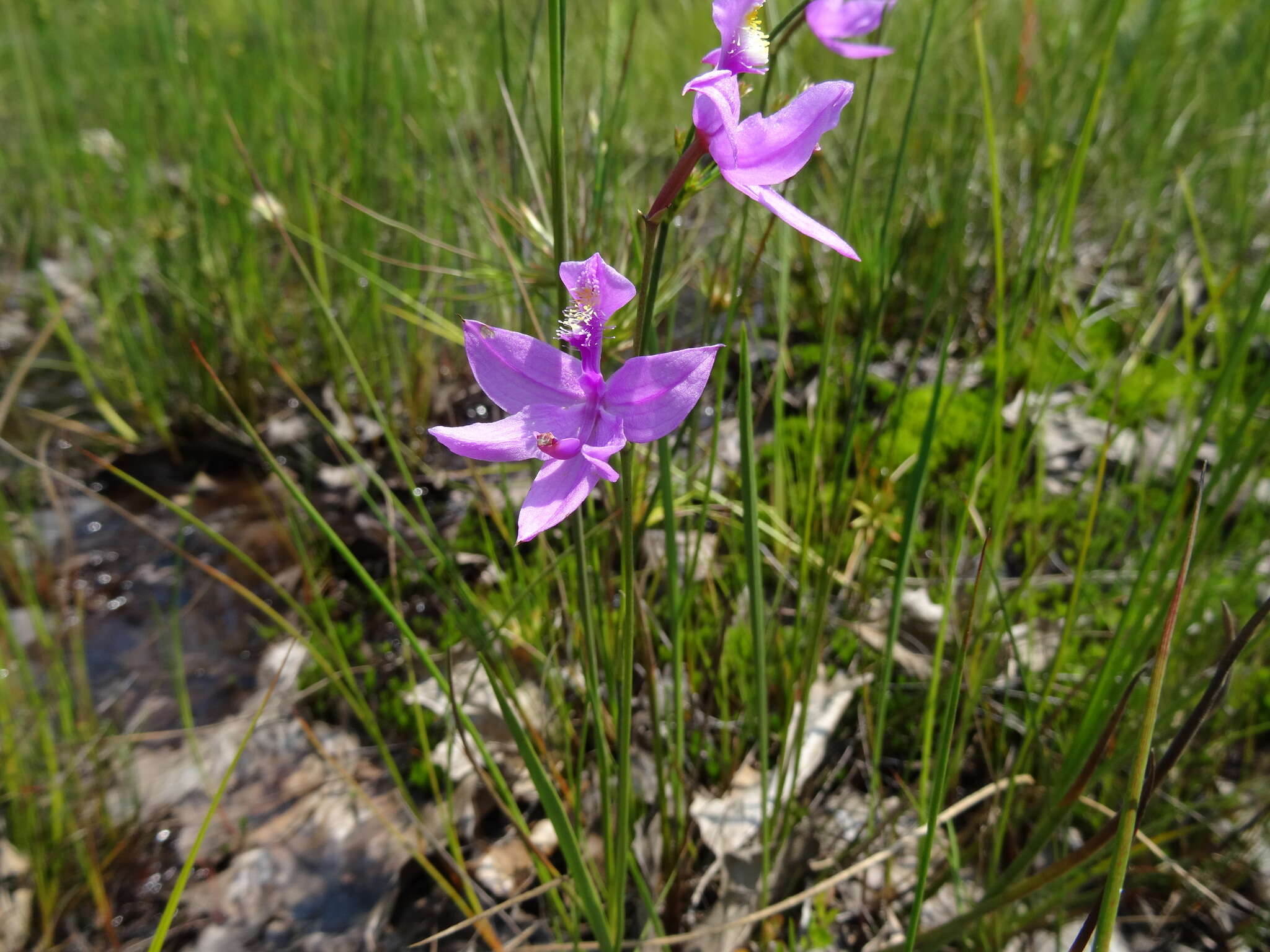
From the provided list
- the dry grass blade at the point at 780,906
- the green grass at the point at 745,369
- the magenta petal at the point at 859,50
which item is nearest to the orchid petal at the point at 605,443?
the green grass at the point at 745,369

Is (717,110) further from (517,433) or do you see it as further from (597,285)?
(517,433)

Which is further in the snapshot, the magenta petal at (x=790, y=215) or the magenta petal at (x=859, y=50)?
the magenta petal at (x=859, y=50)

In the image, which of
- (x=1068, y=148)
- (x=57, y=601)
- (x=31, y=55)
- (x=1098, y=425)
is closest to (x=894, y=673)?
(x=1098, y=425)

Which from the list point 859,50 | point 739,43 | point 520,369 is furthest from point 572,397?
point 859,50

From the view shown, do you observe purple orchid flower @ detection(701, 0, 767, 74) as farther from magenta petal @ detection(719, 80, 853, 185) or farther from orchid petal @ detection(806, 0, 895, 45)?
orchid petal @ detection(806, 0, 895, 45)

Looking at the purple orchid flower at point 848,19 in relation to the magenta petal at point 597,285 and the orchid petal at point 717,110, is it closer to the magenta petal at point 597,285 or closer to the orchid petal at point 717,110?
the orchid petal at point 717,110

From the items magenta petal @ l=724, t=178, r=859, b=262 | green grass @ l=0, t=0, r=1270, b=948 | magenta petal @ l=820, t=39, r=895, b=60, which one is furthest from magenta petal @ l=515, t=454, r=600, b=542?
magenta petal @ l=820, t=39, r=895, b=60
